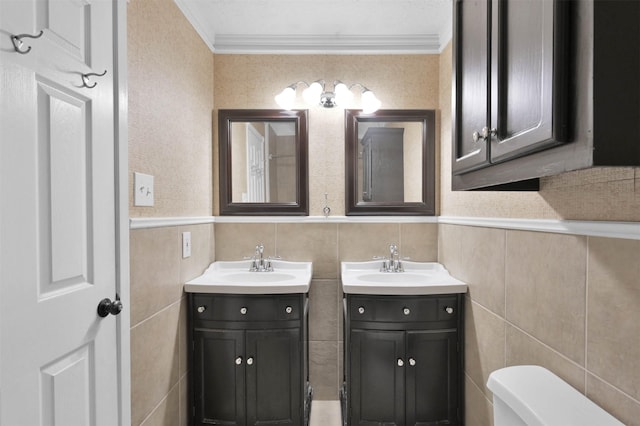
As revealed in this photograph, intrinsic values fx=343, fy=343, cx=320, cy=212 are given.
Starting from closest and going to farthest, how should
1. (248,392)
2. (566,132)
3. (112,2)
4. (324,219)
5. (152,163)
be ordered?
(566,132), (112,2), (152,163), (248,392), (324,219)

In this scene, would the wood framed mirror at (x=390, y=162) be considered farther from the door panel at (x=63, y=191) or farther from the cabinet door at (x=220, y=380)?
the door panel at (x=63, y=191)

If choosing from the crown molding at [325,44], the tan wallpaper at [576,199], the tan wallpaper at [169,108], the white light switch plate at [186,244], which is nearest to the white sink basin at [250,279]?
the white light switch plate at [186,244]

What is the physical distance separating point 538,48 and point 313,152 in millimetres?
1709

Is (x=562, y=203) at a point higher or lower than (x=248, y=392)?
higher

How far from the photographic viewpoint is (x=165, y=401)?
5.29ft

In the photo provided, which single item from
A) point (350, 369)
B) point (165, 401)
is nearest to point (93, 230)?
point (165, 401)

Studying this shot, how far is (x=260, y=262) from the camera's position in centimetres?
228

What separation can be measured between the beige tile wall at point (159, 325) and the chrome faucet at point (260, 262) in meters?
0.41

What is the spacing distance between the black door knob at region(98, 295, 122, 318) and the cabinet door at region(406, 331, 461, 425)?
4.45ft

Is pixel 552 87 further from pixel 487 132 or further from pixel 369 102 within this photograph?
pixel 369 102

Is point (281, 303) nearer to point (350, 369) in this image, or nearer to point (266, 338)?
point (266, 338)

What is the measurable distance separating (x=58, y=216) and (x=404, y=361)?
1636 mm

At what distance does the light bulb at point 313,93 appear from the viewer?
223 centimetres

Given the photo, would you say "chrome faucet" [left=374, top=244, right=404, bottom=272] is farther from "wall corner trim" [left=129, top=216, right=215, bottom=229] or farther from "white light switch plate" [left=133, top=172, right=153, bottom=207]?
"white light switch plate" [left=133, top=172, right=153, bottom=207]
